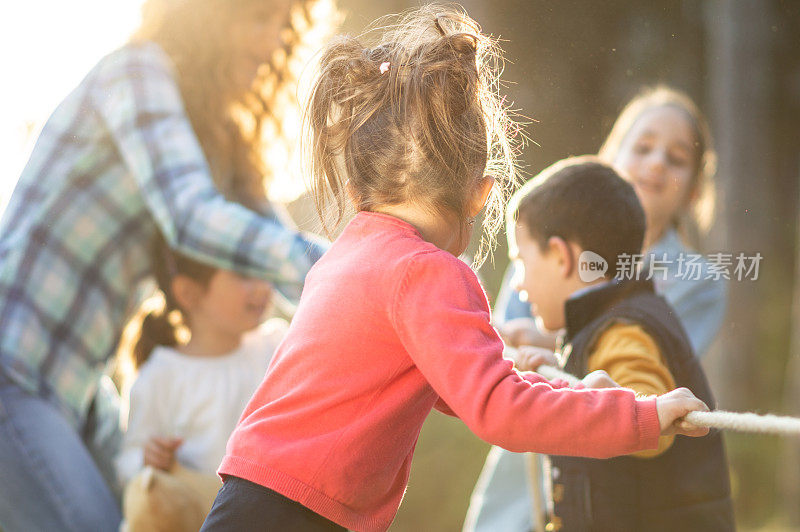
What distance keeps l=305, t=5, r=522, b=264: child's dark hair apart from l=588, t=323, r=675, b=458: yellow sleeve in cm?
32

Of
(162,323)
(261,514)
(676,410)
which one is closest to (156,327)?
(162,323)

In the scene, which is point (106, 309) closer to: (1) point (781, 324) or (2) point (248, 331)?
(2) point (248, 331)

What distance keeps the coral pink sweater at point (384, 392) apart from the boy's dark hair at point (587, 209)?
0.38 m

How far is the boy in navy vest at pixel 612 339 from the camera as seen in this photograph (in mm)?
1341

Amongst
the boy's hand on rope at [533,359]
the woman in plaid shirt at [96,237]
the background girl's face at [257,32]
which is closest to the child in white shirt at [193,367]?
the woman in plaid shirt at [96,237]

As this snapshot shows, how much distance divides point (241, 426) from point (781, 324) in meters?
4.42

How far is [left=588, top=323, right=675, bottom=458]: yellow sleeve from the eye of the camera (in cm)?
128

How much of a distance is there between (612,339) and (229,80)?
4.02ft

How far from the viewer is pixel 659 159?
1.73 meters

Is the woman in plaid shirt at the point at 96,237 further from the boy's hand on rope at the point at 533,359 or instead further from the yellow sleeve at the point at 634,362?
the yellow sleeve at the point at 634,362

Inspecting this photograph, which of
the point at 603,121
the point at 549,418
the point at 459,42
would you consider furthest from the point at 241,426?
the point at 603,121

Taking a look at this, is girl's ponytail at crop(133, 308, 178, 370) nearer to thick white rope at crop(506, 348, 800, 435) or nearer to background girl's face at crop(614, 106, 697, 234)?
background girl's face at crop(614, 106, 697, 234)

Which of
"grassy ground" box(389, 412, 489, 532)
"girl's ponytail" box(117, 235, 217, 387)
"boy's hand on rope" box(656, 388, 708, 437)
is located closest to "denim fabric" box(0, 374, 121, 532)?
"girl's ponytail" box(117, 235, 217, 387)

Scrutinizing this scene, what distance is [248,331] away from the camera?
2.50 meters
